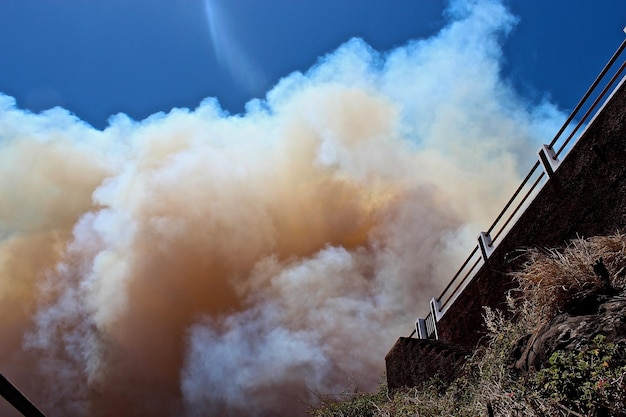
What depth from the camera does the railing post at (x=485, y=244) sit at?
11961 mm

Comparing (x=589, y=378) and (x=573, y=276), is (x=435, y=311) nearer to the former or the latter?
(x=573, y=276)

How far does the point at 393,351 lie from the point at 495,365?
22.7 feet

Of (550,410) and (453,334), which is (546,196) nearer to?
(453,334)

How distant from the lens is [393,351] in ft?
45.8

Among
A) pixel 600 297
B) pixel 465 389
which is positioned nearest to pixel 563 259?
pixel 600 297

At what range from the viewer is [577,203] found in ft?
30.2

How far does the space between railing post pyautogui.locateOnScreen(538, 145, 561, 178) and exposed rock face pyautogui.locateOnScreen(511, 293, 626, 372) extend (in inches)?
178

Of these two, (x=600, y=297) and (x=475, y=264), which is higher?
(x=475, y=264)

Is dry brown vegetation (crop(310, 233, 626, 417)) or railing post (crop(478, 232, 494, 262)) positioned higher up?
railing post (crop(478, 232, 494, 262))

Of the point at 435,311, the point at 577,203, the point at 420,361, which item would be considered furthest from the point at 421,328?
the point at 577,203

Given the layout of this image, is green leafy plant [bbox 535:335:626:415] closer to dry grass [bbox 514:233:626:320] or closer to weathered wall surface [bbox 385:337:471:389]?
dry grass [bbox 514:233:626:320]

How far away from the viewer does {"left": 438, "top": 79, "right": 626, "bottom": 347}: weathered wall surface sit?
835 cm

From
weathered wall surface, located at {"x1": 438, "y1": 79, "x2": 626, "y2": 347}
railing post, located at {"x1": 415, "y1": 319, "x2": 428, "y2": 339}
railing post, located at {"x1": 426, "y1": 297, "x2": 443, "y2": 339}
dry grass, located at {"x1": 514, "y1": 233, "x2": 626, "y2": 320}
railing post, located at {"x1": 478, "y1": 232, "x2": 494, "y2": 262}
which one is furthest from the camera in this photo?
railing post, located at {"x1": 415, "y1": 319, "x2": 428, "y2": 339}

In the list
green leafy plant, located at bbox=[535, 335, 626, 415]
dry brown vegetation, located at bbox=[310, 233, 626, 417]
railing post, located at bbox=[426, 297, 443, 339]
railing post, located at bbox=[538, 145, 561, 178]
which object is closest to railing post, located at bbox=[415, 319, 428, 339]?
railing post, located at bbox=[426, 297, 443, 339]
